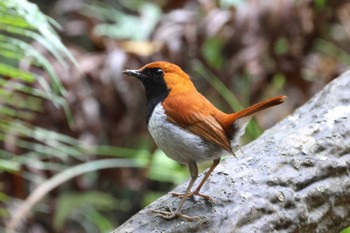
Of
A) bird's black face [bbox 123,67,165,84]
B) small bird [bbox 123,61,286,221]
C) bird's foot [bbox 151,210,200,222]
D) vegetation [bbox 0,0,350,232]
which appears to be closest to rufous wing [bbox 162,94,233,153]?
small bird [bbox 123,61,286,221]

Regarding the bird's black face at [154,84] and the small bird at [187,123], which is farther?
the bird's black face at [154,84]

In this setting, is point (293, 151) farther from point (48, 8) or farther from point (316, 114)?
point (48, 8)

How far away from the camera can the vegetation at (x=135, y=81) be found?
13.3 ft

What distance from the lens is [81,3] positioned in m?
5.38

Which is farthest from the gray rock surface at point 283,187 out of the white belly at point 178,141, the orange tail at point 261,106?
the orange tail at point 261,106

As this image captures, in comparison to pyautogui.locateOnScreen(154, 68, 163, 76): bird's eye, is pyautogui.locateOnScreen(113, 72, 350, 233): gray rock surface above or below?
below

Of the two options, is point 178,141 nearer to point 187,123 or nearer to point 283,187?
point 187,123

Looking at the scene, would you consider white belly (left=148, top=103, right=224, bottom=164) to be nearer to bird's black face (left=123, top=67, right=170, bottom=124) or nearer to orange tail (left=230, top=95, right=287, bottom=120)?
bird's black face (left=123, top=67, right=170, bottom=124)

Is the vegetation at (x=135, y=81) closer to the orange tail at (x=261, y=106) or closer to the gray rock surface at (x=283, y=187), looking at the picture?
the gray rock surface at (x=283, y=187)

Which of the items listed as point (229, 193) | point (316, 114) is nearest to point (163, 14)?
point (316, 114)

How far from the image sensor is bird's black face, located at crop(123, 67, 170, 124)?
2252 mm

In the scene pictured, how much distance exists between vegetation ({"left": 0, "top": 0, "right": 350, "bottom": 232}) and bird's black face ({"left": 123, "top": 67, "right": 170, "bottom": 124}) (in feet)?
5.30

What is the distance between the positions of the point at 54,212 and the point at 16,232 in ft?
1.09

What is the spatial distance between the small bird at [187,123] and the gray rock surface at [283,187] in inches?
2.5
